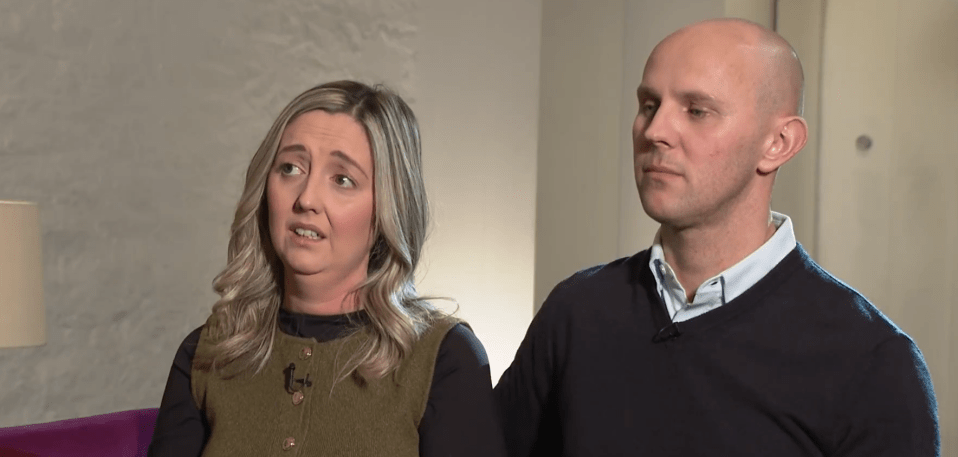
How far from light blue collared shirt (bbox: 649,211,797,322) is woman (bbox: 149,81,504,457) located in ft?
1.11

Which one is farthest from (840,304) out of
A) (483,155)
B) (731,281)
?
(483,155)

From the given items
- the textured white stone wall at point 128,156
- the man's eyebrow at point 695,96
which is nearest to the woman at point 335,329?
the man's eyebrow at point 695,96

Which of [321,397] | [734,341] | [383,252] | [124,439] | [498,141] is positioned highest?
[498,141]

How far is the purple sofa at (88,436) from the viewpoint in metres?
1.99

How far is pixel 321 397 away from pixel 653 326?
556 mm

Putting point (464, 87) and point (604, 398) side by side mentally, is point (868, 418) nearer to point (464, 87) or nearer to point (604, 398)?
point (604, 398)

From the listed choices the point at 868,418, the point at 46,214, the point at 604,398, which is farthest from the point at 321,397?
the point at 46,214

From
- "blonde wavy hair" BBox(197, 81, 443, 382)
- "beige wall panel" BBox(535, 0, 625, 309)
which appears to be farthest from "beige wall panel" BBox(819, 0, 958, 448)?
"blonde wavy hair" BBox(197, 81, 443, 382)

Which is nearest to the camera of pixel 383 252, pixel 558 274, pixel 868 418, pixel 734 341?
pixel 868 418

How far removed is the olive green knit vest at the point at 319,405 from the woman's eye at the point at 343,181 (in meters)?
0.25

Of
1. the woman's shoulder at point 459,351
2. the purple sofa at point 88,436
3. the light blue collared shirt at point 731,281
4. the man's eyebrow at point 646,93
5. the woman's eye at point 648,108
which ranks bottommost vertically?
the purple sofa at point 88,436

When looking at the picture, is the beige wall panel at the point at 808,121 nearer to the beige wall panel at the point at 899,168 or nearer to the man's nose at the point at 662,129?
the beige wall panel at the point at 899,168

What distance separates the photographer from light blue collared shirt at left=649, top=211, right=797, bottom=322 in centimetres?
160

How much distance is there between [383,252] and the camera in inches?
70.1
